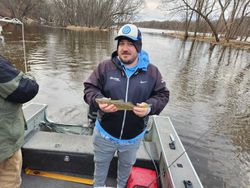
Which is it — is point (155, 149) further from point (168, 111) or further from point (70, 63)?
point (70, 63)

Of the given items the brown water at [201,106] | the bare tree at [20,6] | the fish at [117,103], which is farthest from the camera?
the bare tree at [20,6]

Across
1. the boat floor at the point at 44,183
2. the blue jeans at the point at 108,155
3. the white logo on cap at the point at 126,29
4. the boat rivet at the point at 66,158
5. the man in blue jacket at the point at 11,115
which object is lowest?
the boat floor at the point at 44,183

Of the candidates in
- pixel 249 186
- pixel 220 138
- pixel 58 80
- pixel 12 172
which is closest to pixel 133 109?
pixel 12 172

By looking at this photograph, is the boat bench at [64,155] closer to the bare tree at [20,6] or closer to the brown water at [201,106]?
the brown water at [201,106]

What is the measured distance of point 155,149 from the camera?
2.73 meters

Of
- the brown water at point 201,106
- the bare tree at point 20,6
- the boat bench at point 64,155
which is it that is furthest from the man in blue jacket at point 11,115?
the bare tree at point 20,6

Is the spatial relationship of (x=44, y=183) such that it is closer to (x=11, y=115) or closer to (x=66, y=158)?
(x=66, y=158)

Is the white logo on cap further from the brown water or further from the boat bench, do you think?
the brown water

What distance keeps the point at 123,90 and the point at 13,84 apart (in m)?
0.81

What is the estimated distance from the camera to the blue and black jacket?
1.83 m

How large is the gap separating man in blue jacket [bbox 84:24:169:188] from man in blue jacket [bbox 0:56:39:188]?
1.59 feet

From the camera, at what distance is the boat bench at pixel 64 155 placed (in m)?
2.56

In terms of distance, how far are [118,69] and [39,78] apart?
6.69 meters

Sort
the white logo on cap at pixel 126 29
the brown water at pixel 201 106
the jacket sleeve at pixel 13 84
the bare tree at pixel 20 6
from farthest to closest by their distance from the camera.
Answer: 1. the bare tree at pixel 20 6
2. the brown water at pixel 201 106
3. the white logo on cap at pixel 126 29
4. the jacket sleeve at pixel 13 84
